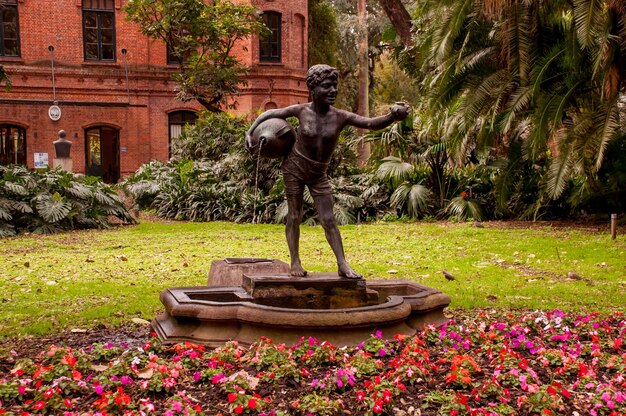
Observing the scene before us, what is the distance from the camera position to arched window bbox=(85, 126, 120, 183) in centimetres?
2938

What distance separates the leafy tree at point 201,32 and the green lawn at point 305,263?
37.1ft

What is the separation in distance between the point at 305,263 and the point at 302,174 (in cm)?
416

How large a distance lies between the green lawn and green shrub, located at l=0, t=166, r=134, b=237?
71 cm

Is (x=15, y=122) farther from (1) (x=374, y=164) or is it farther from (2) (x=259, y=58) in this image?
(1) (x=374, y=164)

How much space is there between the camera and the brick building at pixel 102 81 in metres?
28.3

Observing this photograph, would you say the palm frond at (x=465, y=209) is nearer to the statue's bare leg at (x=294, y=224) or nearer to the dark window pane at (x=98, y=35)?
the statue's bare leg at (x=294, y=224)

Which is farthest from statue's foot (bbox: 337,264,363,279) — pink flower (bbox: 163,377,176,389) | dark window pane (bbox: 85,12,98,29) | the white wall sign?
dark window pane (bbox: 85,12,98,29)

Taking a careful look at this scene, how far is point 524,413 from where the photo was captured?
400 centimetres

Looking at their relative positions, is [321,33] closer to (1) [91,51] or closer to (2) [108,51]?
(2) [108,51]

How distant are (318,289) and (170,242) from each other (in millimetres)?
7384

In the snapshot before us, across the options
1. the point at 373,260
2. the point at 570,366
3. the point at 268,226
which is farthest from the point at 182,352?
the point at 268,226

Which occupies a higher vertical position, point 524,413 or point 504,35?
point 504,35

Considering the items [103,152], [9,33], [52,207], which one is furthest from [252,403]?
[9,33]

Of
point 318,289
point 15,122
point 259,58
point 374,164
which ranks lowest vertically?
point 318,289
